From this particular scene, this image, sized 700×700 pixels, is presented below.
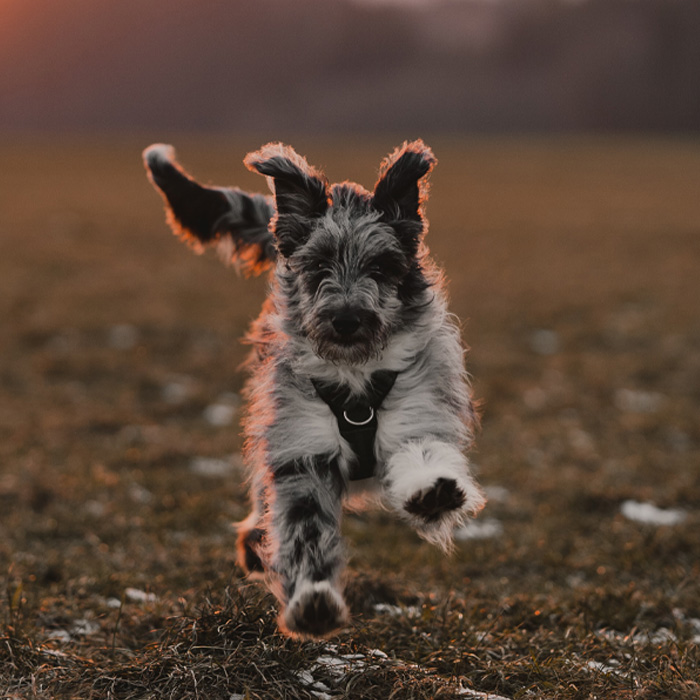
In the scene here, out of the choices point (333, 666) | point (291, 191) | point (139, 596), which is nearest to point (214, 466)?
point (139, 596)

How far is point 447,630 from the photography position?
433 centimetres

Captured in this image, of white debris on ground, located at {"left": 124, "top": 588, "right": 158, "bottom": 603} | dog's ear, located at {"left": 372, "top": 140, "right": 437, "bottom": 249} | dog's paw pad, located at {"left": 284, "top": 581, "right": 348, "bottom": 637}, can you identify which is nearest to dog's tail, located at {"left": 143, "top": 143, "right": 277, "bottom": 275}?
dog's ear, located at {"left": 372, "top": 140, "right": 437, "bottom": 249}

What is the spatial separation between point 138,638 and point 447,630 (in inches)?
59.9

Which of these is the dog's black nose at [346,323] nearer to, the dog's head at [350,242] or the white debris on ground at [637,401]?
the dog's head at [350,242]

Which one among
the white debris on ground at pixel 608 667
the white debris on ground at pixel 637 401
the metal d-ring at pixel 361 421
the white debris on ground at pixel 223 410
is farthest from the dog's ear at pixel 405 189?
the white debris on ground at pixel 637 401

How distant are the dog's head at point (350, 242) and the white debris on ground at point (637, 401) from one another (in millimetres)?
6580

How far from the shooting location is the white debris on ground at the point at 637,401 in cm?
973

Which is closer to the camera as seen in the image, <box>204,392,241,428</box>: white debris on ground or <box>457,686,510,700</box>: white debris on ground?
<box>457,686,510,700</box>: white debris on ground

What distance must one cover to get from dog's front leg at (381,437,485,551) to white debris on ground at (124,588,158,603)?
180 cm

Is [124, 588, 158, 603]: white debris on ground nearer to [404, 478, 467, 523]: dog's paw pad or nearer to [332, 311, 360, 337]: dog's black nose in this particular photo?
[404, 478, 467, 523]: dog's paw pad

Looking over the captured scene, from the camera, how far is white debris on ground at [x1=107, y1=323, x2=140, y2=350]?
1151cm

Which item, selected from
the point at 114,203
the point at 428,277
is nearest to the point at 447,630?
the point at 428,277

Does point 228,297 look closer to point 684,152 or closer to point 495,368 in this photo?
point 495,368

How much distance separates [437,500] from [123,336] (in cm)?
923
